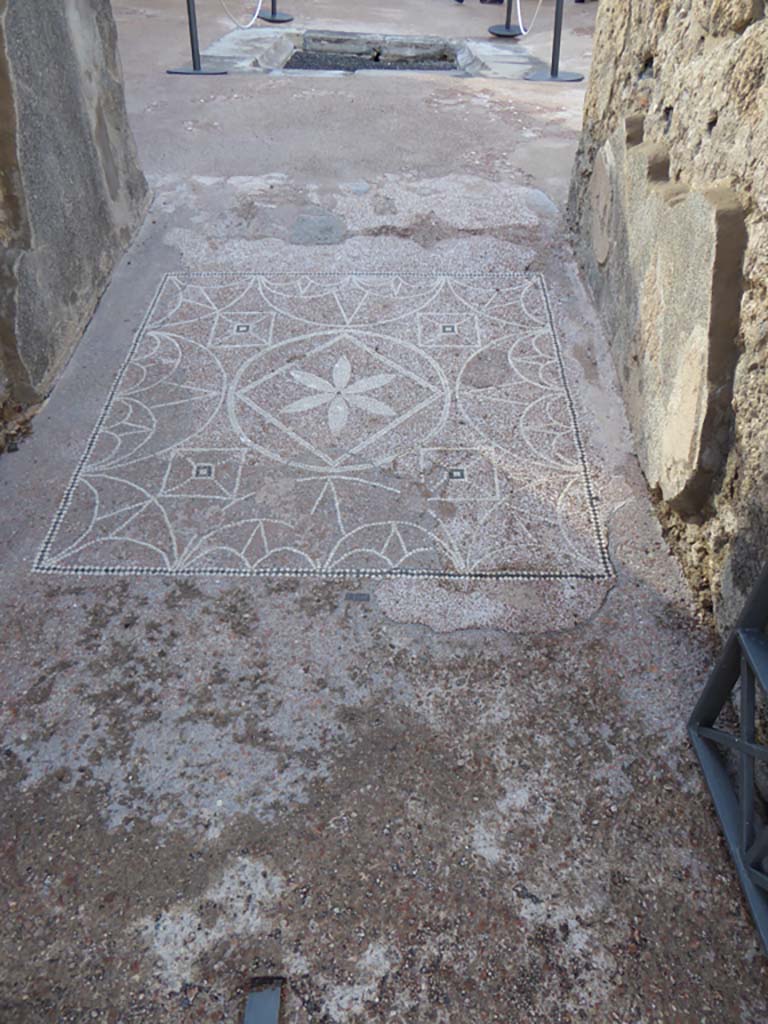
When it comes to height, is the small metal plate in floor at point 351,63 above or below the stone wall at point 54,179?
below

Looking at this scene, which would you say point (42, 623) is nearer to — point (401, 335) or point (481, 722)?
point (481, 722)

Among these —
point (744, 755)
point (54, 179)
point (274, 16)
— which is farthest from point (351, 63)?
point (744, 755)

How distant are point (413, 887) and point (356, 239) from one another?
2.86 meters

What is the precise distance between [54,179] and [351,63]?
Result: 5329mm

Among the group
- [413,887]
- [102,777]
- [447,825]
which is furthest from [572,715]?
[102,777]

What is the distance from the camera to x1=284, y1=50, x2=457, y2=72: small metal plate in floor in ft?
22.7

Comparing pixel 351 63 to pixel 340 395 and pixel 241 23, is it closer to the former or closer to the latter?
pixel 241 23

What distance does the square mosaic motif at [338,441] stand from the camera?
2.11 meters

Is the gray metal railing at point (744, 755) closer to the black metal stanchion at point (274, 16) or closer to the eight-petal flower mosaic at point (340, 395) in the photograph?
the eight-petal flower mosaic at point (340, 395)

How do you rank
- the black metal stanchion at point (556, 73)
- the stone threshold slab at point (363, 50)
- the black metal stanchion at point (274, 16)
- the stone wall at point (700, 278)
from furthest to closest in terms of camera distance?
the black metal stanchion at point (274, 16) < the stone threshold slab at point (363, 50) < the black metal stanchion at point (556, 73) < the stone wall at point (700, 278)

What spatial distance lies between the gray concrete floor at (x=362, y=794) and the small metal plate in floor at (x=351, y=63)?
5656mm

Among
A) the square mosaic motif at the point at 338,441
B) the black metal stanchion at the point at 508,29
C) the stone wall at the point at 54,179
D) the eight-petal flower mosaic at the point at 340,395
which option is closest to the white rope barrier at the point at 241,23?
the black metal stanchion at the point at 508,29

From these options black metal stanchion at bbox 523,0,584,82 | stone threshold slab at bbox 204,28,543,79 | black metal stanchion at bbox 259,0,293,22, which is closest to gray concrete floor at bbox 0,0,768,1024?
black metal stanchion at bbox 523,0,584,82

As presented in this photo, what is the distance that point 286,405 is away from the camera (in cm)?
261
